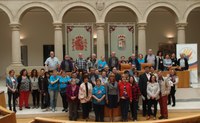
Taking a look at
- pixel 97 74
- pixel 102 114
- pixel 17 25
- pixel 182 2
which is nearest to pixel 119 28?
pixel 182 2

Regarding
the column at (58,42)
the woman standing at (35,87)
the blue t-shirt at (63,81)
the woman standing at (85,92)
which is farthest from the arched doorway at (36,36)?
the woman standing at (85,92)

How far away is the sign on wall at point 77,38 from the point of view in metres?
19.1

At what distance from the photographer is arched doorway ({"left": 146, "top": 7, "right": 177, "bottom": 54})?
25.8 m

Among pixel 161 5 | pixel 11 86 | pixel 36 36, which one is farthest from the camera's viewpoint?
pixel 36 36

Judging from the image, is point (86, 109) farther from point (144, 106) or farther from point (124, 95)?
point (144, 106)

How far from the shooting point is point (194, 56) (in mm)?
16500

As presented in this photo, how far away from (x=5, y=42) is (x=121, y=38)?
10862mm

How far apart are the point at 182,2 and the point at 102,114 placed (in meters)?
12.3

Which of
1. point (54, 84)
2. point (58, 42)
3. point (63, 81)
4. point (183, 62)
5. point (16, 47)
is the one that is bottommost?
point (54, 84)

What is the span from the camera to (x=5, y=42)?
25047 mm

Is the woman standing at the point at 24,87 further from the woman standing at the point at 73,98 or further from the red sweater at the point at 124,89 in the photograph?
the red sweater at the point at 124,89

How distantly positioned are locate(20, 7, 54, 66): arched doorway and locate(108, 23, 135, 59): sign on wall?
25.1ft

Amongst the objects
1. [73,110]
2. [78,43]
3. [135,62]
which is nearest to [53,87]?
[73,110]

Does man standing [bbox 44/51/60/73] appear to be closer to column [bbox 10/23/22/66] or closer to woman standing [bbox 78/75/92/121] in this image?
woman standing [bbox 78/75/92/121]
